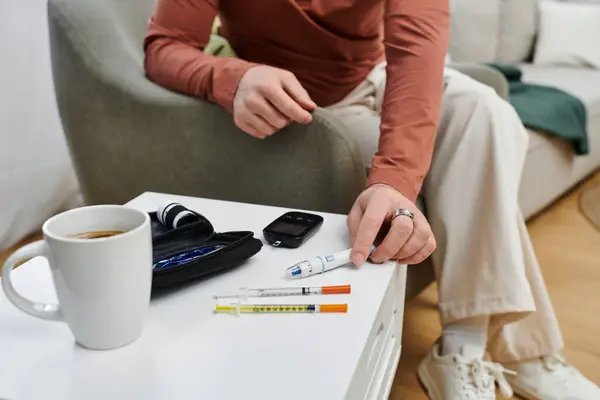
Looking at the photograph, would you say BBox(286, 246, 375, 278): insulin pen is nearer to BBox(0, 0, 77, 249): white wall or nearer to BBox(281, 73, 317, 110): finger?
BBox(281, 73, 317, 110): finger

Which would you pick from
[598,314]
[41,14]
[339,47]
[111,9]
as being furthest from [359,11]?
[41,14]

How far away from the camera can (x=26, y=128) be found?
4.99ft

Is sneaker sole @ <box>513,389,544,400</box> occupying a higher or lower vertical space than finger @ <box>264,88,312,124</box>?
lower

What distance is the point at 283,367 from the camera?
1.51ft

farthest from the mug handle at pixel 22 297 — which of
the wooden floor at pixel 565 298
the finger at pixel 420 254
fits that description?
the wooden floor at pixel 565 298

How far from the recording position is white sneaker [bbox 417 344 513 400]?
0.88 meters

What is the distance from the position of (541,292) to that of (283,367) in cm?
60

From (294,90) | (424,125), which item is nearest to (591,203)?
(424,125)

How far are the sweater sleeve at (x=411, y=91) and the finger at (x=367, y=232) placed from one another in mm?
86

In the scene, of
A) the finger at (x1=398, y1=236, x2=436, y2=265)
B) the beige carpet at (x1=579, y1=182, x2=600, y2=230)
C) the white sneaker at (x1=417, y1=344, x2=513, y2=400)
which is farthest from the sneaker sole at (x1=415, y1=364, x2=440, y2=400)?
the beige carpet at (x1=579, y1=182, x2=600, y2=230)

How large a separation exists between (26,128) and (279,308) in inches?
47.9

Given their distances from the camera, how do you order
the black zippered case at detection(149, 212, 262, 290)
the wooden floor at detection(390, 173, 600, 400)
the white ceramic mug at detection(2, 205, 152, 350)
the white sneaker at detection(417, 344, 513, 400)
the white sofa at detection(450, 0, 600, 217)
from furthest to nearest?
the white sofa at detection(450, 0, 600, 217), the wooden floor at detection(390, 173, 600, 400), the white sneaker at detection(417, 344, 513, 400), the black zippered case at detection(149, 212, 262, 290), the white ceramic mug at detection(2, 205, 152, 350)

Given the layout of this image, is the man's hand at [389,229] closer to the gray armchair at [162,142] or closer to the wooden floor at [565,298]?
the gray armchair at [162,142]

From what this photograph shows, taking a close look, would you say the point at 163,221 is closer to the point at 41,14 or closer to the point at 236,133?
the point at 236,133
